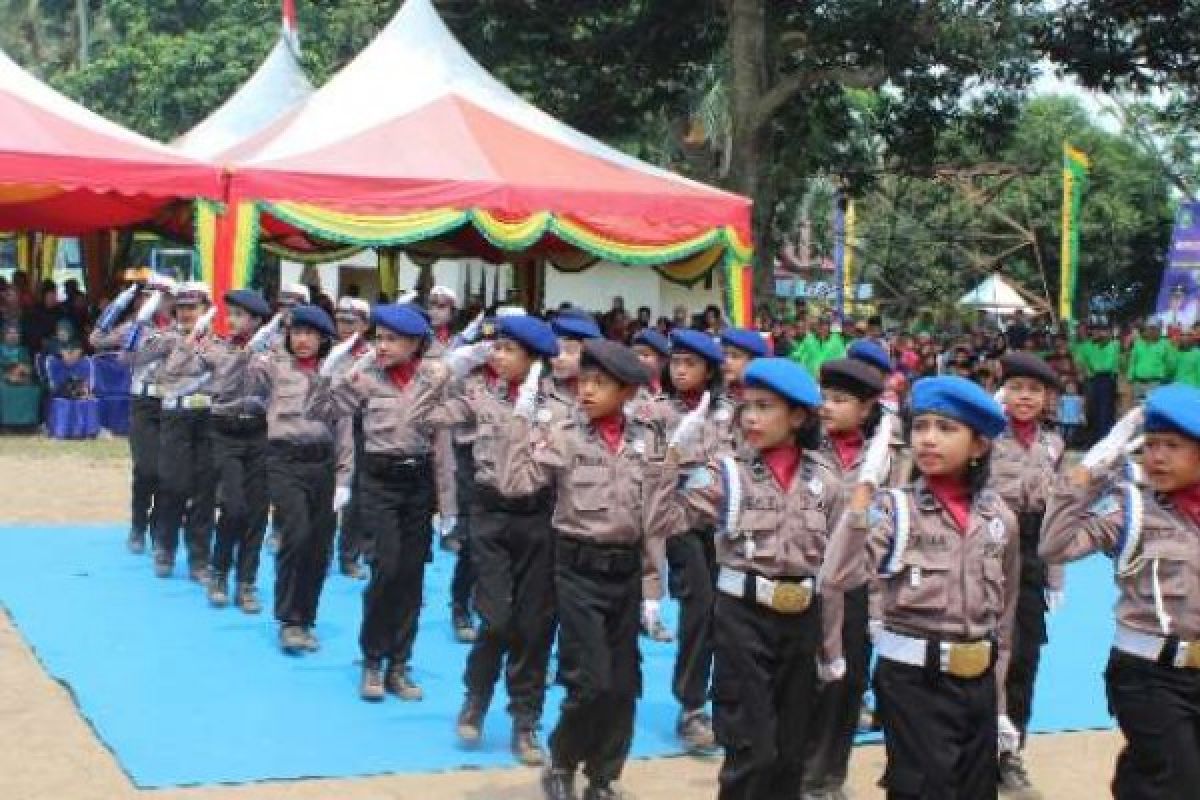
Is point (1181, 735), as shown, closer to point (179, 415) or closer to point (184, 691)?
point (184, 691)

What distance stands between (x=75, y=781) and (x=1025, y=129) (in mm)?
45483

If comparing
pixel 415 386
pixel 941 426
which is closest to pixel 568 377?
pixel 415 386

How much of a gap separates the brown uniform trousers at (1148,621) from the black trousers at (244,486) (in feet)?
19.2

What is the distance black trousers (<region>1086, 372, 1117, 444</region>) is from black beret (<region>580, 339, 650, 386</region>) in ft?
61.6

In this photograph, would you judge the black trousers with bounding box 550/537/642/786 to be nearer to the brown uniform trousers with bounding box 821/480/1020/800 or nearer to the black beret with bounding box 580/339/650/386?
the black beret with bounding box 580/339/650/386

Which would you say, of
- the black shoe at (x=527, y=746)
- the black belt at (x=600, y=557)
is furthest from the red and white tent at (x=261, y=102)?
the black belt at (x=600, y=557)

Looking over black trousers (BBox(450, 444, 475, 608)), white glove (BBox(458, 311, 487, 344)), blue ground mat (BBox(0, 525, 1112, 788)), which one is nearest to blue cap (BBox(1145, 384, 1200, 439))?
blue ground mat (BBox(0, 525, 1112, 788))

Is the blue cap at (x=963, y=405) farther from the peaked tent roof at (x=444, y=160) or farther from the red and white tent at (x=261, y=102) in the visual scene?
the red and white tent at (x=261, y=102)

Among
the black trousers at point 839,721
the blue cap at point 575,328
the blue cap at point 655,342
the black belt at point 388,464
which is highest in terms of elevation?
the blue cap at point 575,328

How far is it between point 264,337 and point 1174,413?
5943 millimetres

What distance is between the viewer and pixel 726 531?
554 centimetres

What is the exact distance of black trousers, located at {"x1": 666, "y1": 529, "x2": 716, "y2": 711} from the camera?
7355 mm

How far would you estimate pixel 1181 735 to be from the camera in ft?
15.9

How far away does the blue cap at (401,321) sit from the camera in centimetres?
802
